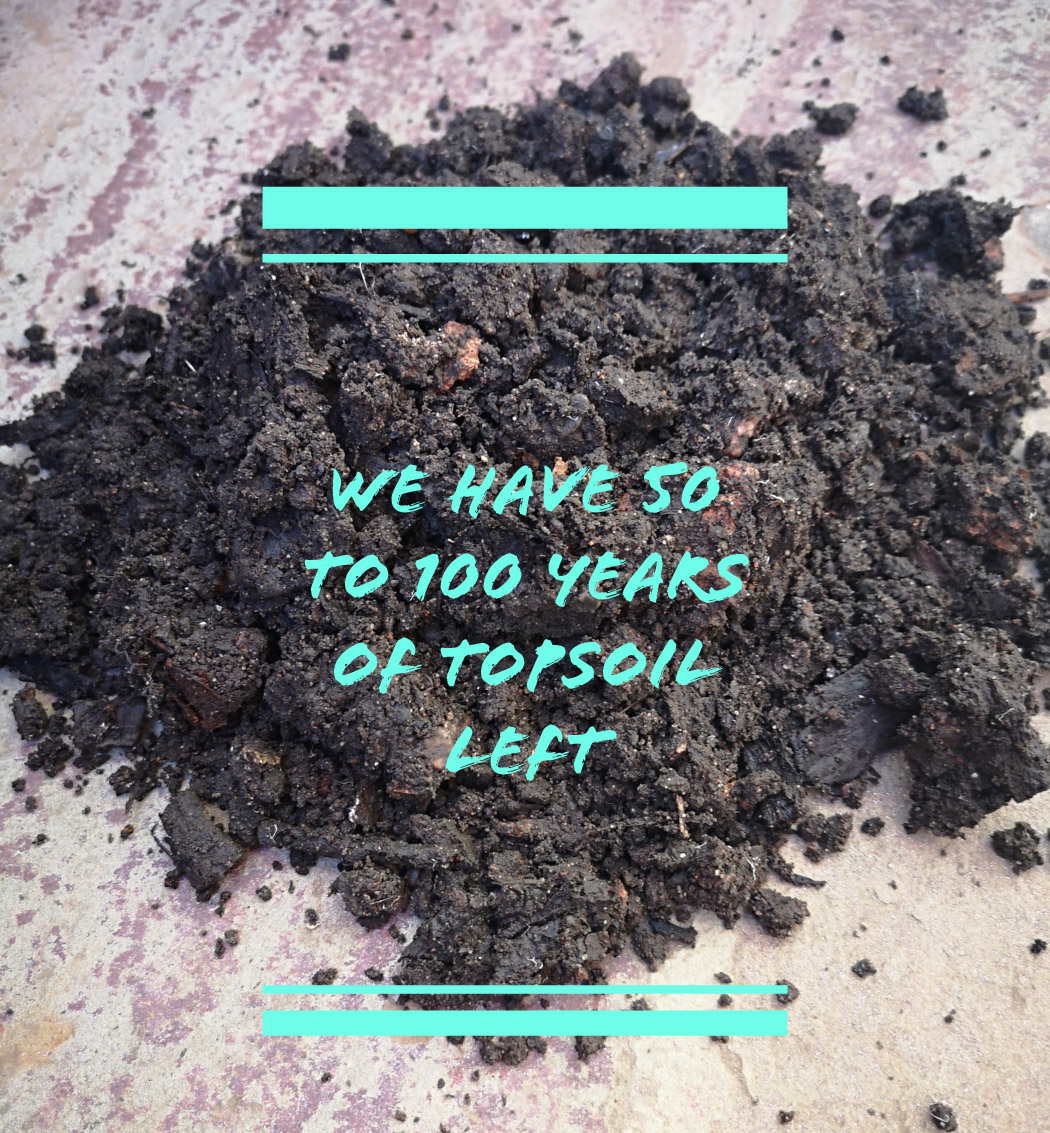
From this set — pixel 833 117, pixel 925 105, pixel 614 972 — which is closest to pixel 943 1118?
pixel 614 972

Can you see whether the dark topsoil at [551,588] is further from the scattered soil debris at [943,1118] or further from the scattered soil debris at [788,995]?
the scattered soil debris at [943,1118]

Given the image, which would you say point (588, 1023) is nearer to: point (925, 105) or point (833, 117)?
point (833, 117)

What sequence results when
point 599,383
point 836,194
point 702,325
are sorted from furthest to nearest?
point 836,194 < point 702,325 < point 599,383

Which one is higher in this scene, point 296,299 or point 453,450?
point 296,299

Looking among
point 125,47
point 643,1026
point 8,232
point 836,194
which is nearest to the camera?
point 643,1026

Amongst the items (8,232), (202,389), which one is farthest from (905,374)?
(8,232)

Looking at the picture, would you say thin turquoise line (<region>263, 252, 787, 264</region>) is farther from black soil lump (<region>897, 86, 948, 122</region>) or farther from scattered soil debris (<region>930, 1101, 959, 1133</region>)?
scattered soil debris (<region>930, 1101, 959, 1133</region>)

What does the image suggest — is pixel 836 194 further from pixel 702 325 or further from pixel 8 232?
pixel 8 232
